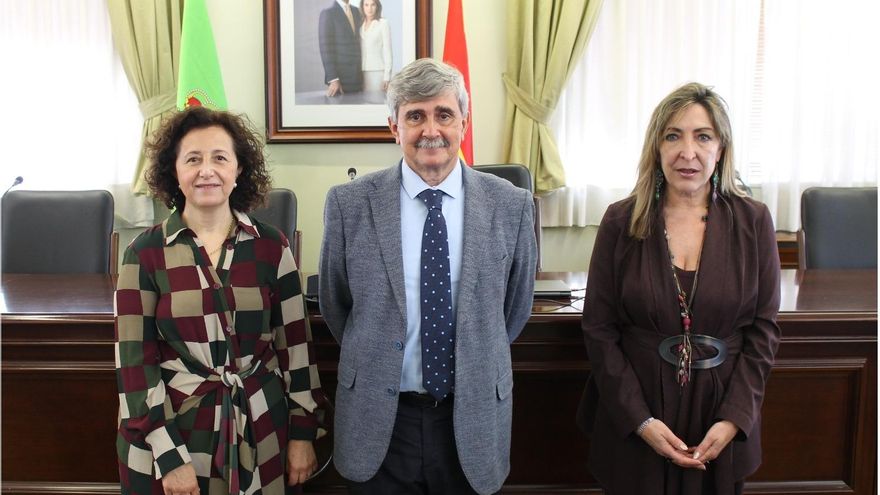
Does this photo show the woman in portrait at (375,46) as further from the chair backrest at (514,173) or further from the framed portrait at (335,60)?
the chair backrest at (514,173)

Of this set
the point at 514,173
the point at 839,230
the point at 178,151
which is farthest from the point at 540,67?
the point at 178,151

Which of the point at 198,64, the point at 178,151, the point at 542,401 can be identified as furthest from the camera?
the point at 198,64

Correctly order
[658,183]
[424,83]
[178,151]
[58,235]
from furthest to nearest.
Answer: [58,235] → [658,183] → [178,151] → [424,83]

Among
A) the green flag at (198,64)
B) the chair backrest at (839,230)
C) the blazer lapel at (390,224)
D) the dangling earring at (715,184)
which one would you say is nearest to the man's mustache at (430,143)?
the blazer lapel at (390,224)

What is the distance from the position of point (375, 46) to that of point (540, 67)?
951 mm

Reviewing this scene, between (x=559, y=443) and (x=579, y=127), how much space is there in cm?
259

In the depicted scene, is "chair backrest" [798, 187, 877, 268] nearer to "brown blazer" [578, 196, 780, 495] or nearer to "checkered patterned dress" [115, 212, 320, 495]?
"brown blazer" [578, 196, 780, 495]

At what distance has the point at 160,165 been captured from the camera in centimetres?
146

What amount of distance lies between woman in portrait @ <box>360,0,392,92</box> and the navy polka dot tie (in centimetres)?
Answer: 278

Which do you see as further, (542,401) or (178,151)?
(542,401)

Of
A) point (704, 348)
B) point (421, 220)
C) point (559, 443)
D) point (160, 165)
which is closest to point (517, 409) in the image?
point (559, 443)

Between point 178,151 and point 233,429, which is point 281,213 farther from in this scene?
point 233,429

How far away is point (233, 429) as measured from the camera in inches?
54.4

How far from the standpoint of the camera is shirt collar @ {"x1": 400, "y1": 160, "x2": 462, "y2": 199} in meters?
1.40
